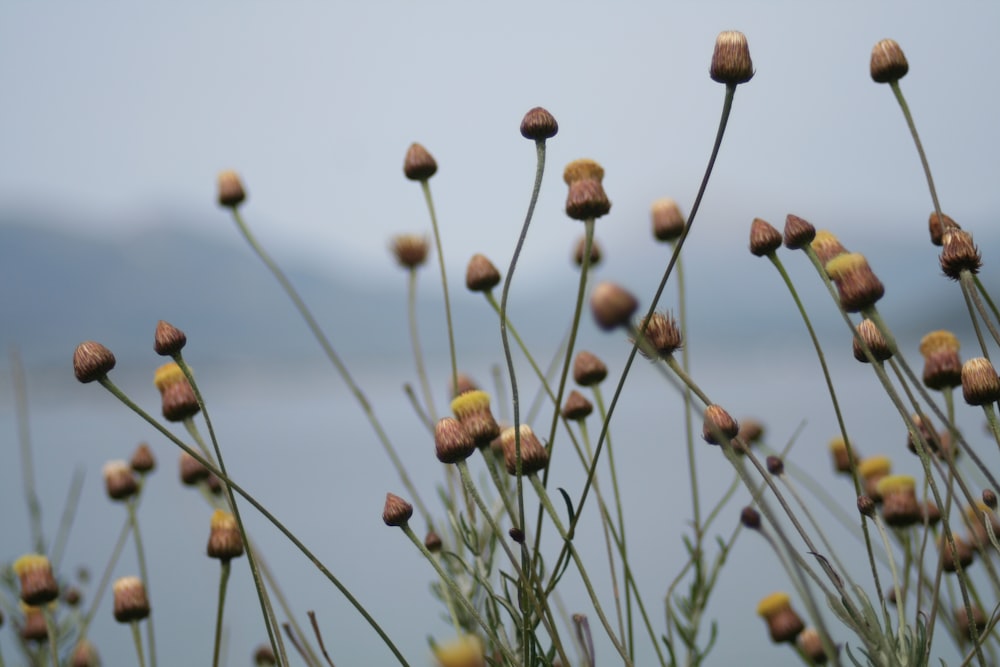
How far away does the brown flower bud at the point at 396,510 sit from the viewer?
0.58m

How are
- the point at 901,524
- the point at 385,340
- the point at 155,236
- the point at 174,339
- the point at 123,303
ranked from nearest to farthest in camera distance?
1. the point at 174,339
2. the point at 901,524
3. the point at 123,303
4. the point at 385,340
5. the point at 155,236

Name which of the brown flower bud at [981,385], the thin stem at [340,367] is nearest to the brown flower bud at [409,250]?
the thin stem at [340,367]

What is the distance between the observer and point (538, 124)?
0.63m

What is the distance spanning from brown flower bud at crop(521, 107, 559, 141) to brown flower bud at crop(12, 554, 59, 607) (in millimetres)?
578

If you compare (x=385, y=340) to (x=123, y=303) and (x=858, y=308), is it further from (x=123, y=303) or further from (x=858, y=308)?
(x=858, y=308)

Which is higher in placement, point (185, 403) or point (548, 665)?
point (185, 403)

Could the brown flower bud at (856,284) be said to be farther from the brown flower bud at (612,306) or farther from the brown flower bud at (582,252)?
the brown flower bud at (582,252)

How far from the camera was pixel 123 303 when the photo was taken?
7144 cm

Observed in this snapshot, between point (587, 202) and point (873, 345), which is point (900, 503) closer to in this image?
point (873, 345)

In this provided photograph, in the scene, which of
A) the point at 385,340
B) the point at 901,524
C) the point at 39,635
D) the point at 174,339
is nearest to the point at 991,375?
the point at 901,524

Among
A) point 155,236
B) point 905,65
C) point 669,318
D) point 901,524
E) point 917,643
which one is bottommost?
point 917,643

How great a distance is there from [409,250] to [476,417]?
0.54 metres

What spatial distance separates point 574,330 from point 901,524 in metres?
0.36

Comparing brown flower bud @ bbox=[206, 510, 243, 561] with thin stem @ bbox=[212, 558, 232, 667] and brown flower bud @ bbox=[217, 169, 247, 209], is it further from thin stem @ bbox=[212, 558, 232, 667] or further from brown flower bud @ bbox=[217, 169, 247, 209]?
brown flower bud @ bbox=[217, 169, 247, 209]
